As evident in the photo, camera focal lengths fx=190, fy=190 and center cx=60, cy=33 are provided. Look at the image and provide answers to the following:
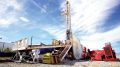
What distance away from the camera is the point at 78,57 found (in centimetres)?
2494

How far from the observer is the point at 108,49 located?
814 inches

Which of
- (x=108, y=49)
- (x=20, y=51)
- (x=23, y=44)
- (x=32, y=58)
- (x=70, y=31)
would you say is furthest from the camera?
(x=70, y=31)

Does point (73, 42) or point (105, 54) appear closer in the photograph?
point (105, 54)

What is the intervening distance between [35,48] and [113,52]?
30.2 feet


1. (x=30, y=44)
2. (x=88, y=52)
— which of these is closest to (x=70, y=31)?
(x=88, y=52)

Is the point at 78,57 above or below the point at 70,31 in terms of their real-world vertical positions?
below

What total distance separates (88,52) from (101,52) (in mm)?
3392

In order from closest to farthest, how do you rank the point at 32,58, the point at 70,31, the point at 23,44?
the point at 32,58
the point at 23,44
the point at 70,31

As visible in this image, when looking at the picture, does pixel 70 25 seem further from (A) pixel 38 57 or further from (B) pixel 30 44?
(A) pixel 38 57

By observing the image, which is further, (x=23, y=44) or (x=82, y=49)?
(x=82, y=49)

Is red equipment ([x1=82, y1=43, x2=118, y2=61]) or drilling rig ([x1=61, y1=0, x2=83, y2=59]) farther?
drilling rig ([x1=61, y1=0, x2=83, y2=59])

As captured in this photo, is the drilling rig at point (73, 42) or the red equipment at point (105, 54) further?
the drilling rig at point (73, 42)

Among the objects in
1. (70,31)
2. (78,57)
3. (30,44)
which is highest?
(70,31)

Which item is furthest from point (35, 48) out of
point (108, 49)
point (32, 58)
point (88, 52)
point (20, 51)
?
point (108, 49)
